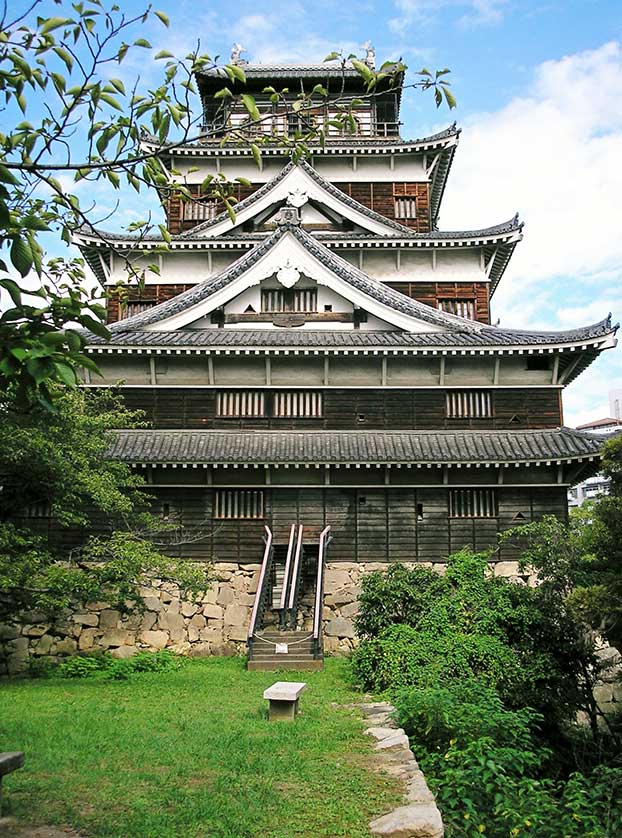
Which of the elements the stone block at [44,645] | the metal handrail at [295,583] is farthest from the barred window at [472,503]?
the stone block at [44,645]

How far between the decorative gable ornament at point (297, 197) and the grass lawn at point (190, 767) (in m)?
17.3

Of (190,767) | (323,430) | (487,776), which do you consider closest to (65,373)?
(190,767)

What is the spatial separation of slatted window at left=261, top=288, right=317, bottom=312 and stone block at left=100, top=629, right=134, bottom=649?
9.62 meters

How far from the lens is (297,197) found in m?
26.5

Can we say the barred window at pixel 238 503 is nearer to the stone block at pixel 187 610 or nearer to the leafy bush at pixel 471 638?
the stone block at pixel 187 610

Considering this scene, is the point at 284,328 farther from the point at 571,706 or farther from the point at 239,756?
the point at 239,756

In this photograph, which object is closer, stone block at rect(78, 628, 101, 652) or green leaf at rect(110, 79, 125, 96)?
green leaf at rect(110, 79, 125, 96)

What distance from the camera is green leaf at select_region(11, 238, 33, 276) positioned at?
4.56m

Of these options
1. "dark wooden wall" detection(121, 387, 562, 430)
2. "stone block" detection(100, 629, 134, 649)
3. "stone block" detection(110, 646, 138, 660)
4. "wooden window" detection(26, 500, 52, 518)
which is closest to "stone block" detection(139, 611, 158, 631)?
"stone block" detection(100, 629, 134, 649)

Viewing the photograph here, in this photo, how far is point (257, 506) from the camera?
66.6 ft

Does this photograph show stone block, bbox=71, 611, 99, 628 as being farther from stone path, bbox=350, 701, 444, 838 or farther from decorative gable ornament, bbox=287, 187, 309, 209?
decorative gable ornament, bbox=287, 187, 309, 209

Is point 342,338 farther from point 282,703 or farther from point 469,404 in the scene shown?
point 282,703

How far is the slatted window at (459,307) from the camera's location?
2666cm

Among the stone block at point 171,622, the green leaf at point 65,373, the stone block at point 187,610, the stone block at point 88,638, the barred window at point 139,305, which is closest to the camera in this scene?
the green leaf at point 65,373
